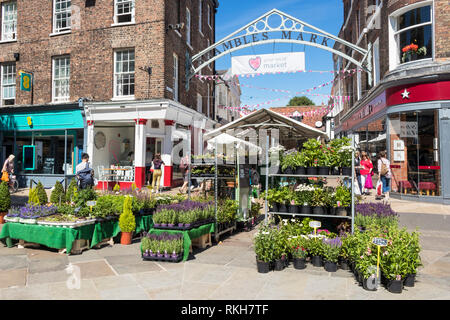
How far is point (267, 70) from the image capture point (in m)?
16.1

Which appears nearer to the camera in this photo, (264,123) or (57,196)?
(57,196)

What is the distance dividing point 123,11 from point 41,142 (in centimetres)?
806

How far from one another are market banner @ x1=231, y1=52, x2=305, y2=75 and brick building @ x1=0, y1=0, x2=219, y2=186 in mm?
3072

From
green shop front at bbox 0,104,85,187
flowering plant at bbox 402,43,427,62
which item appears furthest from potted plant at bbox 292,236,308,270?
green shop front at bbox 0,104,85,187

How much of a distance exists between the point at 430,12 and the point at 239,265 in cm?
1242

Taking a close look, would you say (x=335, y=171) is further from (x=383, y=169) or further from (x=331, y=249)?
(x=383, y=169)

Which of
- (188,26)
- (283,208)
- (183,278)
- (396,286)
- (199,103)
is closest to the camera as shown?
(396,286)

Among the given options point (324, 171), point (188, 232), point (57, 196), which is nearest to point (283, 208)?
point (324, 171)

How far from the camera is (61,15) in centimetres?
1698

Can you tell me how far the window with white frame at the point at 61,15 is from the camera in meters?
16.8

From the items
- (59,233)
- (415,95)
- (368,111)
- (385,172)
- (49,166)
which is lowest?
(59,233)

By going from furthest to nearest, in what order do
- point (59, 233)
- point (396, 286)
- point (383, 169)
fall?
point (383, 169), point (59, 233), point (396, 286)

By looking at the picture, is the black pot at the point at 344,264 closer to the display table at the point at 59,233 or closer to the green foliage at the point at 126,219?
the green foliage at the point at 126,219
